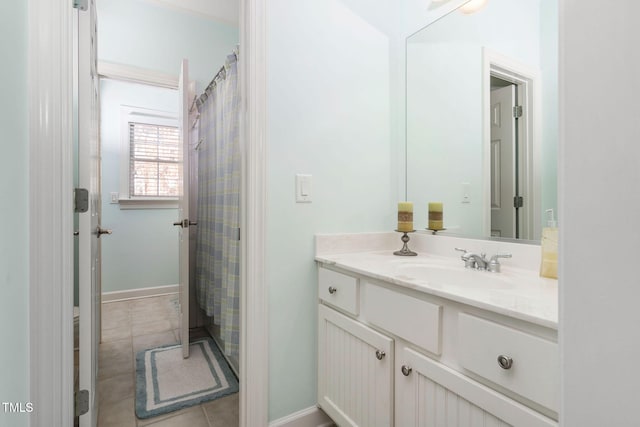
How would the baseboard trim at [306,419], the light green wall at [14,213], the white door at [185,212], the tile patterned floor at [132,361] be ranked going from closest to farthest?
the light green wall at [14,213] → the baseboard trim at [306,419] → the tile patterned floor at [132,361] → the white door at [185,212]

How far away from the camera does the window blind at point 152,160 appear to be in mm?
3559

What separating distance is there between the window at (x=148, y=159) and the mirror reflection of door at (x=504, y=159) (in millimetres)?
3016

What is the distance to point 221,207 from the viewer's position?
6.63 ft

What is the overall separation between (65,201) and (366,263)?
3.51 feet

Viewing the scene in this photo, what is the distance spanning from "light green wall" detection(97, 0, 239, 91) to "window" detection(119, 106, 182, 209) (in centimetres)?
92

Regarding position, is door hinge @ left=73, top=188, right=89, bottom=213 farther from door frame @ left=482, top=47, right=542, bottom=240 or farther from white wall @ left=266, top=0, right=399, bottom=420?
door frame @ left=482, top=47, right=542, bottom=240

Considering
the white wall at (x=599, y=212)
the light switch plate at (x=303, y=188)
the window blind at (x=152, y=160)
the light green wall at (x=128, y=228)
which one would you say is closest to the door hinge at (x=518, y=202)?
the light switch plate at (x=303, y=188)

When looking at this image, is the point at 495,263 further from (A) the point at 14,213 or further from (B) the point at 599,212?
(A) the point at 14,213

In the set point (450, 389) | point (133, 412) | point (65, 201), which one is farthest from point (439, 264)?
point (133, 412)

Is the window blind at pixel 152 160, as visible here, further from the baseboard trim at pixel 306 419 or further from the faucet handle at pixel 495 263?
the faucet handle at pixel 495 263

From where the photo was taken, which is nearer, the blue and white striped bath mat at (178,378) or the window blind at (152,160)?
the blue and white striped bath mat at (178,378)

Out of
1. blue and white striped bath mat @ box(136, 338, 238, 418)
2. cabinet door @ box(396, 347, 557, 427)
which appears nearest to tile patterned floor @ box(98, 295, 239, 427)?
blue and white striped bath mat @ box(136, 338, 238, 418)

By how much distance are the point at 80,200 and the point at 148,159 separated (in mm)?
2801

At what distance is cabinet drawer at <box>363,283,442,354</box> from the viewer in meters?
0.89
